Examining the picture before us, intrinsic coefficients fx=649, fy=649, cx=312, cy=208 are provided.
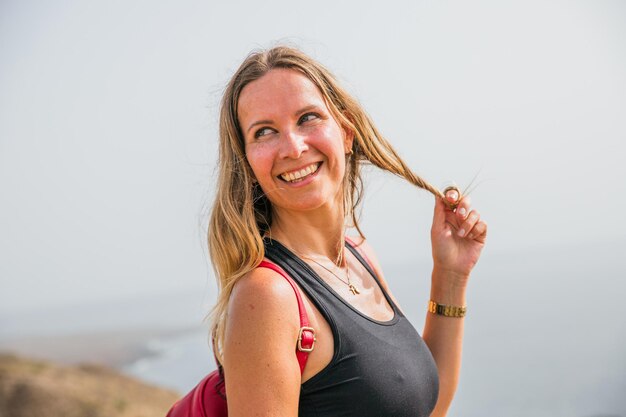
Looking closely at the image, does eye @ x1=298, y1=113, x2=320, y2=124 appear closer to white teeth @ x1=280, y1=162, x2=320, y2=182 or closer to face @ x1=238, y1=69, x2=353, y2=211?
face @ x1=238, y1=69, x2=353, y2=211

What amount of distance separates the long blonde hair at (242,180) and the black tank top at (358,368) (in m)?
0.10

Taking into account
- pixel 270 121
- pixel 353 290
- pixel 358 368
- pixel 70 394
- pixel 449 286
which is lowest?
pixel 358 368

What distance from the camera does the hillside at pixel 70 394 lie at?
26.3 feet

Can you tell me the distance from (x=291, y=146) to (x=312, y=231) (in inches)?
14.8

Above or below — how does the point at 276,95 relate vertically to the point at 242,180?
above

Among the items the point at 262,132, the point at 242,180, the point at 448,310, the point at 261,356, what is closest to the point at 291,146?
the point at 262,132

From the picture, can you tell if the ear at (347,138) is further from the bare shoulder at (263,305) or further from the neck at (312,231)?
the bare shoulder at (263,305)

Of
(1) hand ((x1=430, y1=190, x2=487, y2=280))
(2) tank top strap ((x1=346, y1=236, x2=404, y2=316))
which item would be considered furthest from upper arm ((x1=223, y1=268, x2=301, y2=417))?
(1) hand ((x1=430, y1=190, x2=487, y2=280))

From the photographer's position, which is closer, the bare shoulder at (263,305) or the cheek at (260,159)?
the bare shoulder at (263,305)

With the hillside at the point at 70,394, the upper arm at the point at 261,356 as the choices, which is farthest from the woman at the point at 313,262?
the hillside at the point at 70,394

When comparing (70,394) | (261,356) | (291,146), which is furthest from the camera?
(70,394)

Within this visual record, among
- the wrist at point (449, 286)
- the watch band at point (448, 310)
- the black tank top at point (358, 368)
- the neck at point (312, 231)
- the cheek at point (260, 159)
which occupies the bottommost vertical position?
the black tank top at point (358, 368)

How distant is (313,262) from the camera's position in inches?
85.0

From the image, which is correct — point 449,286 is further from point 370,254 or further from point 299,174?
point 299,174
